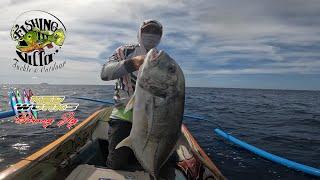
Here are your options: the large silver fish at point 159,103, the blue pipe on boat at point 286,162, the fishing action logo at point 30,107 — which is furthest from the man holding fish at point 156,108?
the fishing action logo at point 30,107

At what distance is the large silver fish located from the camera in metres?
3.14

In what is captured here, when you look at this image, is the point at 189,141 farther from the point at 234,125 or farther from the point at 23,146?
the point at 234,125

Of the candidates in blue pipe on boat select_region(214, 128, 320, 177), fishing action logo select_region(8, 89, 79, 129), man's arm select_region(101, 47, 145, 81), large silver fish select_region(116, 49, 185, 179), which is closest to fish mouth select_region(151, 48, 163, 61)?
large silver fish select_region(116, 49, 185, 179)

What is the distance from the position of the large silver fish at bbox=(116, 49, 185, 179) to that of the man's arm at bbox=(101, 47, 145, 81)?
0.58 m

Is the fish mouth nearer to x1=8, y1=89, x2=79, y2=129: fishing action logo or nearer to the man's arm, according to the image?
the man's arm

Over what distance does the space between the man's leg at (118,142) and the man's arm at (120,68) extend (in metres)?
1.26

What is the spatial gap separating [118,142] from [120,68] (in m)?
1.72

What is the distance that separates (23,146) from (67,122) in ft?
21.6

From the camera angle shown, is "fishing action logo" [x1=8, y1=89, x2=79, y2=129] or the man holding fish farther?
"fishing action logo" [x1=8, y1=89, x2=79, y2=129]

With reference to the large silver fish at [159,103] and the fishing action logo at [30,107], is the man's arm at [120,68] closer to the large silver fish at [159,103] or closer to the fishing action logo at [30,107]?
the large silver fish at [159,103]

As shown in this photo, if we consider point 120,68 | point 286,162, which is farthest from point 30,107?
point 120,68

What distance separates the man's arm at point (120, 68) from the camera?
150 inches

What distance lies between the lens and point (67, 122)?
62.9 feet

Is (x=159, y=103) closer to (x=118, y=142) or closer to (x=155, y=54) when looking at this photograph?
(x=155, y=54)
